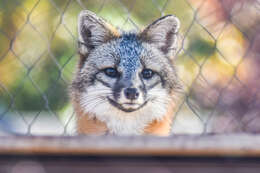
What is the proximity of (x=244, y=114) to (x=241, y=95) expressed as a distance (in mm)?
199

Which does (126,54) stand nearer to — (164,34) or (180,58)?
(164,34)

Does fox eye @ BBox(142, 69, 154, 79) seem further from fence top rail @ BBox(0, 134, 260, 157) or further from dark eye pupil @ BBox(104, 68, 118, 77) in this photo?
fence top rail @ BBox(0, 134, 260, 157)

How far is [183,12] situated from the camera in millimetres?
4297

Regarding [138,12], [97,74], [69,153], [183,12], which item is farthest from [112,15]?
[69,153]

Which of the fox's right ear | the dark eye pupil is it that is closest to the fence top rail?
the dark eye pupil

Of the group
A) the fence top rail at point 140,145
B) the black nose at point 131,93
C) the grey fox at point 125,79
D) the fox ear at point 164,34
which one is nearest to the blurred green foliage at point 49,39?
the fox ear at point 164,34

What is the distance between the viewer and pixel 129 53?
9.59 feet

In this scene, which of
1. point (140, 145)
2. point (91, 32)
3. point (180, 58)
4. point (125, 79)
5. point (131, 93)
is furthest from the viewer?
point (180, 58)

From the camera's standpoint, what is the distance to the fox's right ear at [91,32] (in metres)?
3.01

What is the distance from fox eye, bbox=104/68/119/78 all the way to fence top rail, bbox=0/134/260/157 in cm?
135

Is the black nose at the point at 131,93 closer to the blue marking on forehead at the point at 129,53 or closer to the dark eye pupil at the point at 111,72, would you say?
the blue marking on forehead at the point at 129,53

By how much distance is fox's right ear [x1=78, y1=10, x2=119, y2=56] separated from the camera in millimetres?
3012

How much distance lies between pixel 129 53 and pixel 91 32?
303 mm

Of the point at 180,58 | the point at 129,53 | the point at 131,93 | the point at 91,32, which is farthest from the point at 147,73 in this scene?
the point at 180,58
